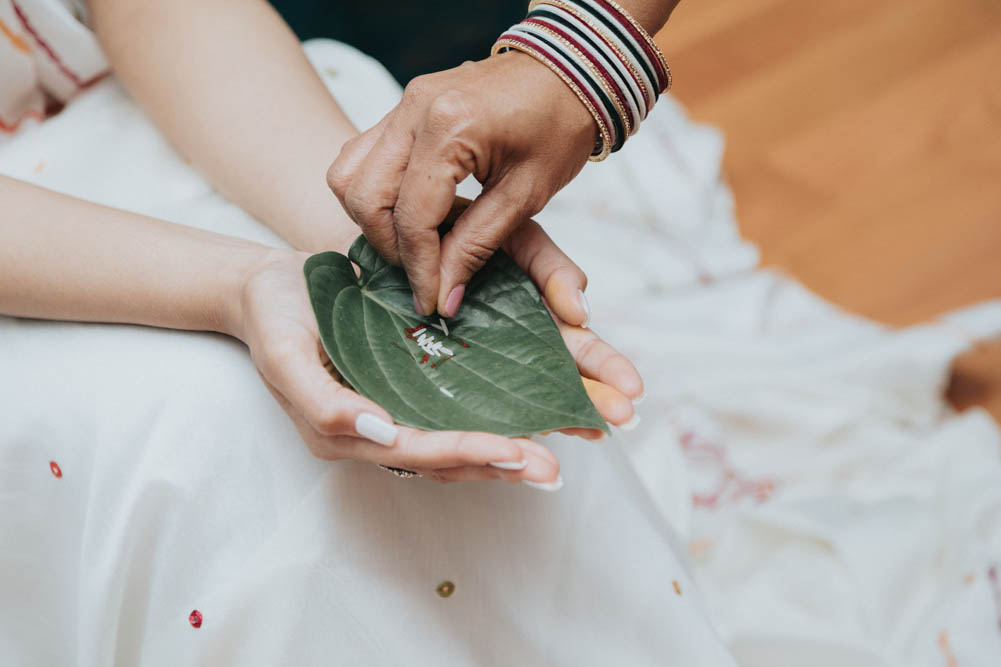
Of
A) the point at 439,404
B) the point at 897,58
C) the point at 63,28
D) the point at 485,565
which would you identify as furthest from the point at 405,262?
the point at 897,58

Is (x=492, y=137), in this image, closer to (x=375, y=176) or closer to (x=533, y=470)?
(x=375, y=176)

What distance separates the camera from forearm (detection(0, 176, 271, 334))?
590 mm

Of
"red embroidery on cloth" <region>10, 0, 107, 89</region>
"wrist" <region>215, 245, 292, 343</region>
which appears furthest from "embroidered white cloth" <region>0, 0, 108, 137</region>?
"wrist" <region>215, 245, 292, 343</region>

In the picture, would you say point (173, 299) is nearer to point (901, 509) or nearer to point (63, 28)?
point (63, 28)

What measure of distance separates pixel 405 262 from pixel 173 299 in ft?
0.55

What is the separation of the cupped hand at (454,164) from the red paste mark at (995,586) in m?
0.65

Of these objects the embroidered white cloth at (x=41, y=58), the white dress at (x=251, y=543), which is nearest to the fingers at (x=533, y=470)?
the white dress at (x=251, y=543)

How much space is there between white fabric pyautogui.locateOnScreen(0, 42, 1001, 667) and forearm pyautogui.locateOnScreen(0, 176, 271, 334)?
2cm

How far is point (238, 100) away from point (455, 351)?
1.13ft

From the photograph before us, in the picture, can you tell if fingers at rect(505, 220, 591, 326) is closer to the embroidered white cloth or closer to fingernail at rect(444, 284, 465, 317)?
fingernail at rect(444, 284, 465, 317)

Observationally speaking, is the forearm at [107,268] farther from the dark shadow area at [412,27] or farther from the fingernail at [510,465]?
the dark shadow area at [412,27]

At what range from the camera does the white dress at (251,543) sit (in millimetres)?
554

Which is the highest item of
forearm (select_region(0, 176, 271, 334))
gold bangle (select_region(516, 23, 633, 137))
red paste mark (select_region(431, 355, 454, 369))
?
gold bangle (select_region(516, 23, 633, 137))

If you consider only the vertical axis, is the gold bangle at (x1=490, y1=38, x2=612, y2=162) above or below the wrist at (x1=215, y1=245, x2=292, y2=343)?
above
